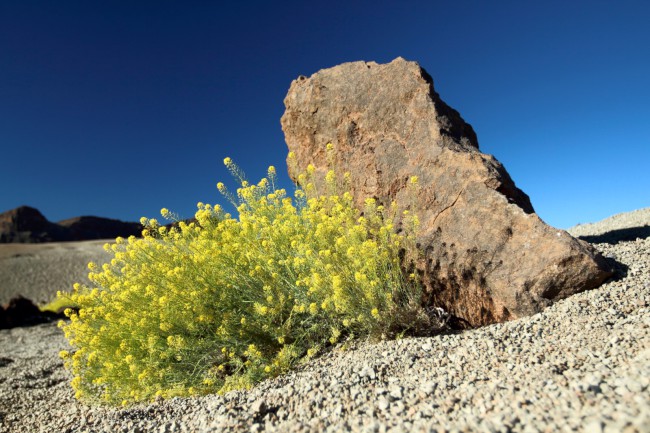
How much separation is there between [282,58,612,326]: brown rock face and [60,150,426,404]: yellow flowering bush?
527 millimetres

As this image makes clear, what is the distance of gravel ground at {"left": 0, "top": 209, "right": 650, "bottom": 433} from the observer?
8.29 ft

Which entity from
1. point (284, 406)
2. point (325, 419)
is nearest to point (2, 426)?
point (284, 406)

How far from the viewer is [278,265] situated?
5.64m

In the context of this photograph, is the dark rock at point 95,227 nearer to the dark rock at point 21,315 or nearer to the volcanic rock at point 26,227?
the volcanic rock at point 26,227

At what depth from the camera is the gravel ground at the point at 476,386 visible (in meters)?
2.53

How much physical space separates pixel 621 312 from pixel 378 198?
3.26m

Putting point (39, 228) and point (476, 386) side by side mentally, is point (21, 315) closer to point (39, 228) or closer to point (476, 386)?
point (476, 386)

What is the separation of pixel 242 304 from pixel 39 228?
97.7 metres

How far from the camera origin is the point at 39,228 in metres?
85.6

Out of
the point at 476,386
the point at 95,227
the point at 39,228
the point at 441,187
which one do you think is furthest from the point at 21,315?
the point at 95,227

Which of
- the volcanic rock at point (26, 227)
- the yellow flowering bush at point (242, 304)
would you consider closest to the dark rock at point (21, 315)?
the yellow flowering bush at point (242, 304)

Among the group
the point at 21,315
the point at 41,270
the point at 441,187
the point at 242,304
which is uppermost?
the point at 41,270

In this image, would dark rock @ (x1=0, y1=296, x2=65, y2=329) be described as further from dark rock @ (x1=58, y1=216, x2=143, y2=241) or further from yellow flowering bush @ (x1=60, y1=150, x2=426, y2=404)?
dark rock @ (x1=58, y1=216, x2=143, y2=241)

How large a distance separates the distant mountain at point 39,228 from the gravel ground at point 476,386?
73640 millimetres
